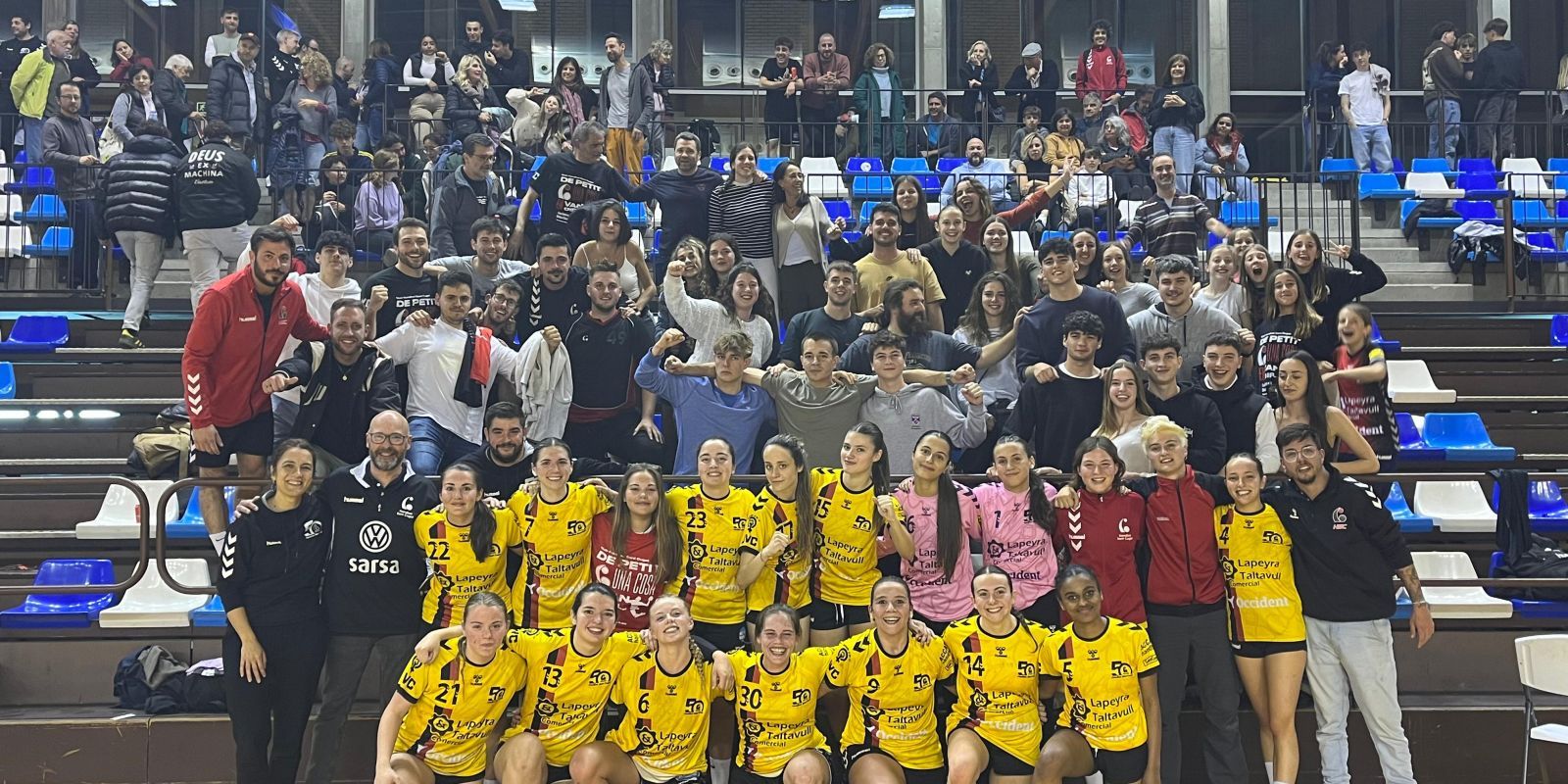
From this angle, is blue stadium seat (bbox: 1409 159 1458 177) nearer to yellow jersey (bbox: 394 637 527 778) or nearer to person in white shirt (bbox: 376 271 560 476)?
person in white shirt (bbox: 376 271 560 476)

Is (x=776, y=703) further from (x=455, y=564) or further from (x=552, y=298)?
(x=552, y=298)

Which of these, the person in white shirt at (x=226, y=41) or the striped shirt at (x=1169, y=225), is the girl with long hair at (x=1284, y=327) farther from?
the person in white shirt at (x=226, y=41)

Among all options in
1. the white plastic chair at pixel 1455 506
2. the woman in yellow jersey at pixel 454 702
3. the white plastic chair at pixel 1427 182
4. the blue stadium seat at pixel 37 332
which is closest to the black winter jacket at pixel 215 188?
the blue stadium seat at pixel 37 332

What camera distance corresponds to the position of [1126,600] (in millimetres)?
7742

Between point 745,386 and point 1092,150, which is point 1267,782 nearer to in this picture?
point 745,386

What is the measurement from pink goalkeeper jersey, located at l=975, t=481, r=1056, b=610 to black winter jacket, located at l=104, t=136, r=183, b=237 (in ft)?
24.1

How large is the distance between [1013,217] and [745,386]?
3.83 m

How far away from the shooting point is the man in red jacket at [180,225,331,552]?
8.51 m

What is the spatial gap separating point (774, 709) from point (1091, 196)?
7.76m

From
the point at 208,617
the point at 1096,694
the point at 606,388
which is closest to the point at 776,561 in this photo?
the point at 1096,694

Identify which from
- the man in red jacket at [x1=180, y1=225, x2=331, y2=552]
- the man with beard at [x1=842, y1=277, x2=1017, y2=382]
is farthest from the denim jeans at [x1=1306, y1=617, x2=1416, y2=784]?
the man in red jacket at [x1=180, y1=225, x2=331, y2=552]

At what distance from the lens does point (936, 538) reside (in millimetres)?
7879

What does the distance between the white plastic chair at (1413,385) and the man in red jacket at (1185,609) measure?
447cm

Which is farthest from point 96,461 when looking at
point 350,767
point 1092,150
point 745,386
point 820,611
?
point 1092,150
